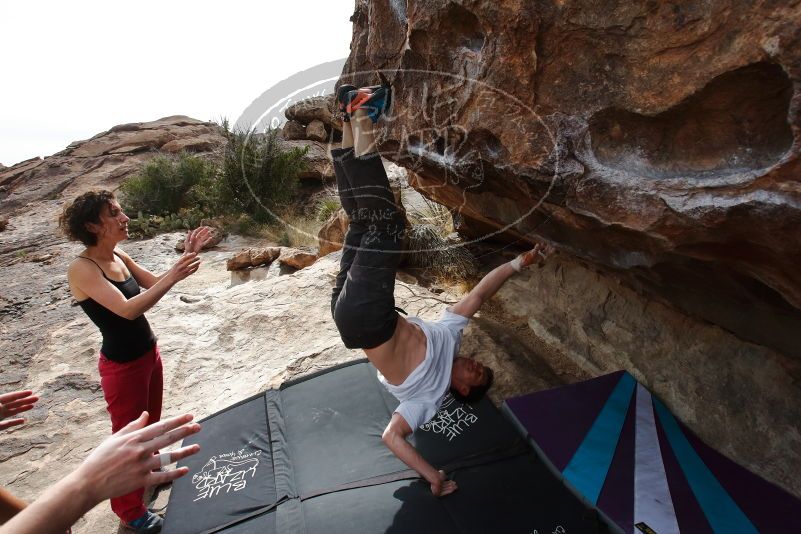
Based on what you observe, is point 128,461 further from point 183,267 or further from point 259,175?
point 259,175

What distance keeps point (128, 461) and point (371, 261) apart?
1.19 m

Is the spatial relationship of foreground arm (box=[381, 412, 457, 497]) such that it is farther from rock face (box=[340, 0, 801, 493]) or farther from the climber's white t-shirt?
rock face (box=[340, 0, 801, 493])

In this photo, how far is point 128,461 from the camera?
49.0 inches

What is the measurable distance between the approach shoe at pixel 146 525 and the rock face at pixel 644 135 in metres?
2.44

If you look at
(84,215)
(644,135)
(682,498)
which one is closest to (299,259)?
(84,215)

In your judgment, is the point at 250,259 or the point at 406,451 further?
the point at 250,259

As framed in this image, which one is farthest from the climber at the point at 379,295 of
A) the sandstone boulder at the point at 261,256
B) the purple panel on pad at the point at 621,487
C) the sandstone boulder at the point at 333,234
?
the sandstone boulder at the point at 261,256

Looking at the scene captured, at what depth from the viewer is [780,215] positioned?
118 cm

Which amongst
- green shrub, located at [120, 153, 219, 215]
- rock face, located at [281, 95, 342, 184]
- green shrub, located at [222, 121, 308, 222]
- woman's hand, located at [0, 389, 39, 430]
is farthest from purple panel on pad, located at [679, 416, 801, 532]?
rock face, located at [281, 95, 342, 184]

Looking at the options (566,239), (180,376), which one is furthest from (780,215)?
(180,376)

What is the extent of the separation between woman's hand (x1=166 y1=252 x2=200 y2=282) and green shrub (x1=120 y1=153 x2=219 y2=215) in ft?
28.9

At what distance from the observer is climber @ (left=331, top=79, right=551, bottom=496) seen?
212cm

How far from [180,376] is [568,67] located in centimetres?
388

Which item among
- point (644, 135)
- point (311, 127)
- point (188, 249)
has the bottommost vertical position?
point (188, 249)
